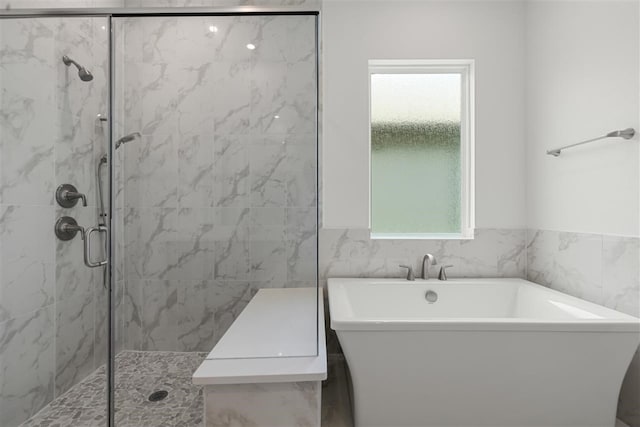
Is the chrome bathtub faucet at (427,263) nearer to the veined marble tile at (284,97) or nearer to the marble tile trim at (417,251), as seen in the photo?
the marble tile trim at (417,251)

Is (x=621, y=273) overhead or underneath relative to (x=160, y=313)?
overhead

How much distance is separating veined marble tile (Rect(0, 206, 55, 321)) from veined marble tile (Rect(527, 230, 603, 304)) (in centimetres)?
279

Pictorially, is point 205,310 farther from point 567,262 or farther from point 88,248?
point 567,262

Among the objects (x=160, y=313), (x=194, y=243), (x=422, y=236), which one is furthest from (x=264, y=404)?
(x=422, y=236)

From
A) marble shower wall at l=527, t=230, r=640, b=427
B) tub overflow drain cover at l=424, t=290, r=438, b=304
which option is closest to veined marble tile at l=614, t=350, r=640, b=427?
marble shower wall at l=527, t=230, r=640, b=427

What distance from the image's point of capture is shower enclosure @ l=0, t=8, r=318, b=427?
152 cm

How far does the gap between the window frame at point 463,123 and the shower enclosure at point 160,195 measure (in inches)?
43.3

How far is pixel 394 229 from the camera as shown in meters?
2.60

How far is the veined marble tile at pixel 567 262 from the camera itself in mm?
1865

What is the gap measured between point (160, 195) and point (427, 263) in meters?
1.71

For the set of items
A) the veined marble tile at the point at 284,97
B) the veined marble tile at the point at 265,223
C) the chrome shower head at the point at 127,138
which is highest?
the veined marble tile at the point at 284,97

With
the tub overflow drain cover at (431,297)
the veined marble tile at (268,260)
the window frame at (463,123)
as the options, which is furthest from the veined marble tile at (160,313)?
the tub overflow drain cover at (431,297)

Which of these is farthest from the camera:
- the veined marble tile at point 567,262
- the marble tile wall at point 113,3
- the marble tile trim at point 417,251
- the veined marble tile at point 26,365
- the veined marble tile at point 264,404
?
the marble tile trim at point 417,251

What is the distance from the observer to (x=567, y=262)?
81.4 inches
